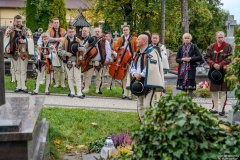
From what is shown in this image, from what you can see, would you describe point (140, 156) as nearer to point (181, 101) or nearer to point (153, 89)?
point (181, 101)

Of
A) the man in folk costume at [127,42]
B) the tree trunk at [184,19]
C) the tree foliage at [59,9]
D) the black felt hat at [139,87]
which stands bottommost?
the black felt hat at [139,87]

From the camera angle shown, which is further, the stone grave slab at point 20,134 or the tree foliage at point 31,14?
the tree foliage at point 31,14

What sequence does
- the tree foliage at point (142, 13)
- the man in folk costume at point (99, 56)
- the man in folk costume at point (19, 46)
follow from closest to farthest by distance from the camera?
the man in folk costume at point (19, 46), the man in folk costume at point (99, 56), the tree foliage at point (142, 13)

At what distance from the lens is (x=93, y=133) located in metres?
8.38

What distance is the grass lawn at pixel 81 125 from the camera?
7863mm

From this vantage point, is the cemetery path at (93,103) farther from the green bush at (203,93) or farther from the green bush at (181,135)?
the green bush at (181,135)

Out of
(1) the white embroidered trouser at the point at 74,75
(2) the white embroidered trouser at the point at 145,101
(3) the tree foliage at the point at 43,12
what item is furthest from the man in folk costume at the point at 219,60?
(3) the tree foliage at the point at 43,12

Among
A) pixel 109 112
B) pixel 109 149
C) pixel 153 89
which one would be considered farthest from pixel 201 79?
pixel 109 149

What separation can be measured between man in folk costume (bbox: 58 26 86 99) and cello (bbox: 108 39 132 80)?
0.93 metres

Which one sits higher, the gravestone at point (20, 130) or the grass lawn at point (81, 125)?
the gravestone at point (20, 130)

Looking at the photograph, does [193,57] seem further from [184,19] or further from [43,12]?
[43,12]

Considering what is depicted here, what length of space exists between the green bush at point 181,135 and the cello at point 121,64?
7645 mm

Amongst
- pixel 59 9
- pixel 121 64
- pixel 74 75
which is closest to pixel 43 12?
pixel 59 9

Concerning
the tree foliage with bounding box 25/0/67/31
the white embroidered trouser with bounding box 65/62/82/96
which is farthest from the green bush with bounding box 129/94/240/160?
the tree foliage with bounding box 25/0/67/31
